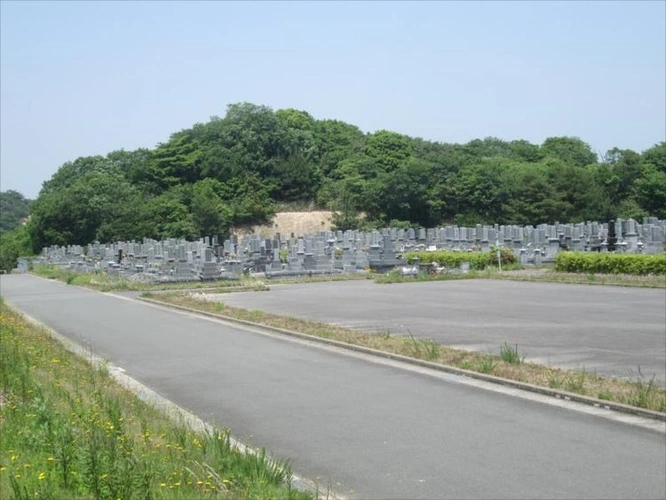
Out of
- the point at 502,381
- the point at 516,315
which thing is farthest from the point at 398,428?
the point at 516,315

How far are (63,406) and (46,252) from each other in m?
72.1

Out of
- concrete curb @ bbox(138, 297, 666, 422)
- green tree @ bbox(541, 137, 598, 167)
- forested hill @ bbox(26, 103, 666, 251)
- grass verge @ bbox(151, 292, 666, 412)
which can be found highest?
green tree @ bbox(541, 137, 598, 167)

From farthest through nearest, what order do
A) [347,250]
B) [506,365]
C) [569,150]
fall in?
1. [569,150]
2. [347,250]
3. [506,365]

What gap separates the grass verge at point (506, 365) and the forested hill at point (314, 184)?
5093 cm

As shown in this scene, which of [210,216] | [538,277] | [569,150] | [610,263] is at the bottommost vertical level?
[538,277]

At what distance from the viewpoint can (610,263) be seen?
34.5 metres

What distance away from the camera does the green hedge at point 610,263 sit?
107 feet

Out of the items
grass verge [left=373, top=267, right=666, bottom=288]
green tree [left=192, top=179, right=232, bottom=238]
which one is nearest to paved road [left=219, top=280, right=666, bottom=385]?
grass verge [left=373, top=267, right=666, bottom=288]

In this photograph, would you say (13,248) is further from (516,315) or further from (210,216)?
(516,315)

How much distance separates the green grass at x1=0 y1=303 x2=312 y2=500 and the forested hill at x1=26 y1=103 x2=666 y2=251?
199ft

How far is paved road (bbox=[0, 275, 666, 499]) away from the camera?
777 cm

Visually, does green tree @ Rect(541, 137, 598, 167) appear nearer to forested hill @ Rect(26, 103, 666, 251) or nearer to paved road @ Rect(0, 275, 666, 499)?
forested hill @ Rect(26, 103, 666, 251)

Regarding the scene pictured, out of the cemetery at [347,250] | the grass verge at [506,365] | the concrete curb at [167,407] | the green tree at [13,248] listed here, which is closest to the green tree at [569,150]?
the cemetery at [347,250]

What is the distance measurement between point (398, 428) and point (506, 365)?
13.5ft
